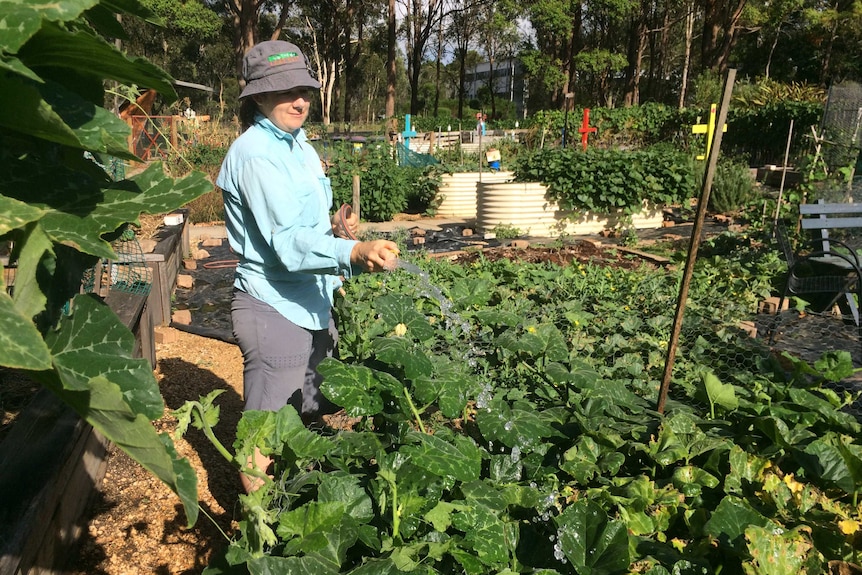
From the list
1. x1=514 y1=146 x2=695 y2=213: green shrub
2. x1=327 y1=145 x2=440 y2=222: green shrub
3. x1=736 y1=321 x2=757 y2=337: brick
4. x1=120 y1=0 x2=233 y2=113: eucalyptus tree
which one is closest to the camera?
x1=736 y1=321 x2=757 y2=337: brick

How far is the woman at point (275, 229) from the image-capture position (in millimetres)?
2230

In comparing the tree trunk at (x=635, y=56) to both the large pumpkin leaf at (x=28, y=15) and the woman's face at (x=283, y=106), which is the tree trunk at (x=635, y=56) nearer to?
the woman's face at (x=283, y=106)

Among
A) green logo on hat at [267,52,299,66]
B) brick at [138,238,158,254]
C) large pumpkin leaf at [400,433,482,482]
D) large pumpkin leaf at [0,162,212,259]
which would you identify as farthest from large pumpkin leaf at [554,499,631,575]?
brick at [138,238,158,254]

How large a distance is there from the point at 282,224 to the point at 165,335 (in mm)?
3262

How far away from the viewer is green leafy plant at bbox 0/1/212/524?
49cm

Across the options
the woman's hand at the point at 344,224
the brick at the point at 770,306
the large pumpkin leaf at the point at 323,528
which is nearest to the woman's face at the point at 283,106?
the woman's hand at the point at 344,224

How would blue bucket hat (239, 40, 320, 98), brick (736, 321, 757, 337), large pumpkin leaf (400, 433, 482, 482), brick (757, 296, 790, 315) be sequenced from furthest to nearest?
brick (757, 296, 790, 315), brick (736, 321, 757, 337), blue bucket hat (239, 40, 320, 98), large pumpkin leaf (400, 433, 482, 482)

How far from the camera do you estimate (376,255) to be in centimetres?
194

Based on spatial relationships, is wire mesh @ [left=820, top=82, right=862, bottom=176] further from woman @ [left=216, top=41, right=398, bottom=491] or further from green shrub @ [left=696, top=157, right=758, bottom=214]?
woman @ [left=216, top=41, right=398, bottom=491]

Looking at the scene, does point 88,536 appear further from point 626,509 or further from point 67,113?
point 67,113

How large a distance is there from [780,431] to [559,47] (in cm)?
4415

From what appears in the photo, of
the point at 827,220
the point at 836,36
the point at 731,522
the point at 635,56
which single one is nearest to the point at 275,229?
the point at 731,522

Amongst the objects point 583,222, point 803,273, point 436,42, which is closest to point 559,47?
point 436,42

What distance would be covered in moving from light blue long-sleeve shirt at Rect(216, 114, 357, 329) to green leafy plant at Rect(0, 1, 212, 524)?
1.43 metres
